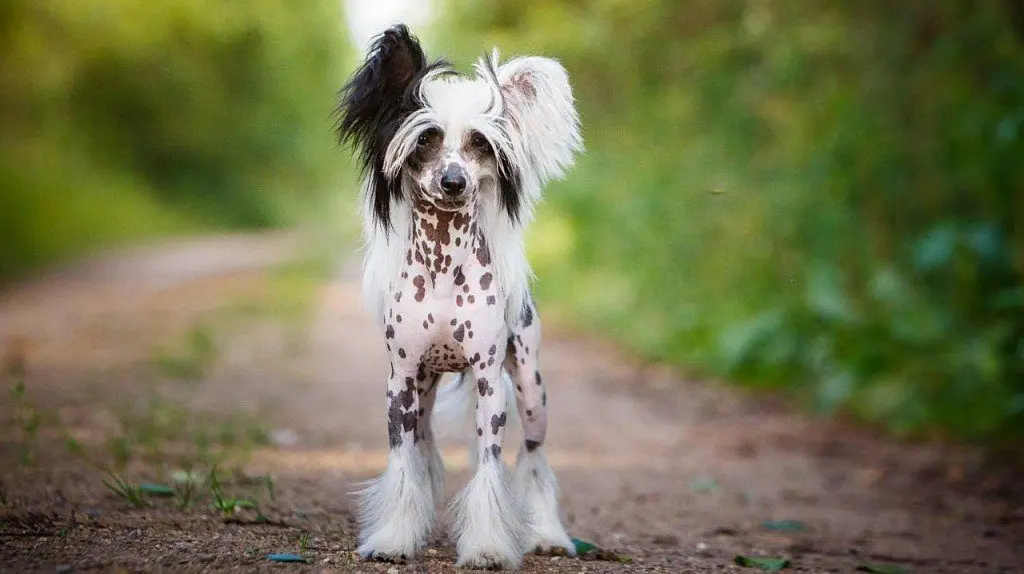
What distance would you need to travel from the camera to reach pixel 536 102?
3832mm

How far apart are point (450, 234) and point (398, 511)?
1.04m

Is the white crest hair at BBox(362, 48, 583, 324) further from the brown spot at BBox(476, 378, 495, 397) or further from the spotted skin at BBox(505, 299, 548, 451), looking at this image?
the brown spot at BBox(476, 378, 495, 397)

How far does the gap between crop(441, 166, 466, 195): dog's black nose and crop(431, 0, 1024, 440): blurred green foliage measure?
5.85 ft

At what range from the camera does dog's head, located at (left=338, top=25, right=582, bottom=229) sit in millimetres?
3641

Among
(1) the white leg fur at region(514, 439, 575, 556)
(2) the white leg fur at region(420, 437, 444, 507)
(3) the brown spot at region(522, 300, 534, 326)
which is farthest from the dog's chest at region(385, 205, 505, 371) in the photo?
(1) the white leg fur at region(514, 439, 575, 556)

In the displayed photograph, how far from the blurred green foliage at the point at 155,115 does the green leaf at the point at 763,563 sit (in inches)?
348

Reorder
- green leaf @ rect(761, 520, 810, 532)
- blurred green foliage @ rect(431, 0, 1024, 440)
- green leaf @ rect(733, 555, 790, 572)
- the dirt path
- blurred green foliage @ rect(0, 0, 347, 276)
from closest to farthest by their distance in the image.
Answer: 1. the dirt path
2. green leaf @ rect(733, 555, 790, 572)
3. green leaf @ rect(761, 520, 810, 532)
4. blurred green foliage @ rect(431, 0, 1024, 440)
5. blurred green foliage @ rect(0, 0, 347, 276)

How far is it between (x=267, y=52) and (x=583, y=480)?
3026 centimetres

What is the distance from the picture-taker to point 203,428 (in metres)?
6.72

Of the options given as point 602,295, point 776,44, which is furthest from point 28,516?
point 602,295

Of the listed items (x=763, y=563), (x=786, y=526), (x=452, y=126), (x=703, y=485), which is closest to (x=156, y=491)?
(x=452, y=126)

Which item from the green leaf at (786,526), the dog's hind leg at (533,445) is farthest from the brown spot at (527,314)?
the green leaf at (786,526)

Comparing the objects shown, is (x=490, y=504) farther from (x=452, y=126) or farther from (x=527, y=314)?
(x=452, y=126)

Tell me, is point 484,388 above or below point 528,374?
below
